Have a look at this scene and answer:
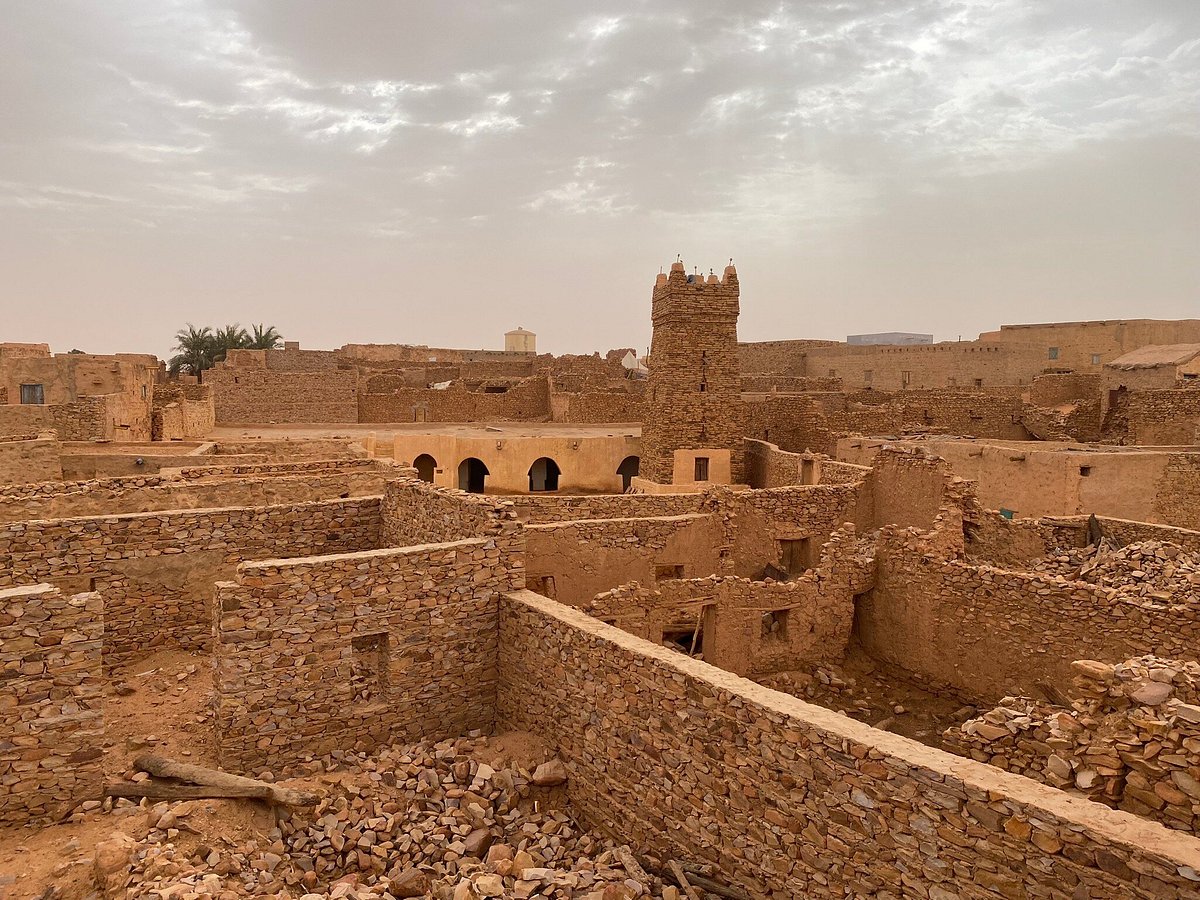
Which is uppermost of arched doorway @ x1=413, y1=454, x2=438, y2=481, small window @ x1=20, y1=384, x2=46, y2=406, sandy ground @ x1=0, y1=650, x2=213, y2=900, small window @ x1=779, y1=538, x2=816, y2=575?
small window @ x1=20, y1=384, x2=46, y2=406

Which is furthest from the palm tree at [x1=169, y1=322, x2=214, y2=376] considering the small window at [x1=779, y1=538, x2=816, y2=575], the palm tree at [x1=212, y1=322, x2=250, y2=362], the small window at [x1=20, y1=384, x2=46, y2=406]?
the small window at [x1=779, y1=538, x2=816, y2=575]

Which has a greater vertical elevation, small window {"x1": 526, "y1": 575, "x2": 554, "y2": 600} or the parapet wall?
the parapet wall

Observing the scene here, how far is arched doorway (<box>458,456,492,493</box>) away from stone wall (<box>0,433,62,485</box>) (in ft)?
44.6

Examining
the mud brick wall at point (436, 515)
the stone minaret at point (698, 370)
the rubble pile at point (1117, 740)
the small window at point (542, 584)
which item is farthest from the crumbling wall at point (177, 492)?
the stone minaret at point (698, 370)

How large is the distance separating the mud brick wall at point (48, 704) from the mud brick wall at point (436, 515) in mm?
3287

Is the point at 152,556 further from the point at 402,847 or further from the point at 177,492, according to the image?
the point at 402,847

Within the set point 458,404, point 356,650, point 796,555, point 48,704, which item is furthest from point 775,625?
point 458,404

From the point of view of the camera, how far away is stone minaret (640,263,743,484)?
2111 centimetres

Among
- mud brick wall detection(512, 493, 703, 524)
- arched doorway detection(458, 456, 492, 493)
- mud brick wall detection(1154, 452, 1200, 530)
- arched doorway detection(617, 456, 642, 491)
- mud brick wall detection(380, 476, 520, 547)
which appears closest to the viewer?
mud brick wall detection(380, 476, 520, 547)

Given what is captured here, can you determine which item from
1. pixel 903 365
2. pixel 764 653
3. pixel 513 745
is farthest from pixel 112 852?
pixel 903 365

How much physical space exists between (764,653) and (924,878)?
6.40 m

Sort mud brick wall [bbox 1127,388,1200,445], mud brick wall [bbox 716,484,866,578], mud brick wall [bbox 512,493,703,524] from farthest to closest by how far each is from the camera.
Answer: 1. mud brick wall [bbox 1127,388,1200,445]
2. mud brick wall [bbox 716,484,866,578]
3. mud brick wall [bbox 512,493,703,524]

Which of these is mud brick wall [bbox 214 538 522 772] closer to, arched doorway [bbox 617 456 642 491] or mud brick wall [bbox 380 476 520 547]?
mud brick wall [bbox 380 476 520 547]

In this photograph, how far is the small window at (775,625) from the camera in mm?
10969
